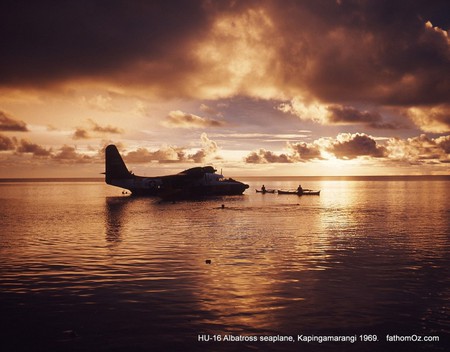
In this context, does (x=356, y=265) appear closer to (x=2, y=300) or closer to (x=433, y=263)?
(x=433, y=263)

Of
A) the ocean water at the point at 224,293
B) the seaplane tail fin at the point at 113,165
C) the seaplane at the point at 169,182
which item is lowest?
the ocean water at the point at 224,293

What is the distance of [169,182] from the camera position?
92125mm

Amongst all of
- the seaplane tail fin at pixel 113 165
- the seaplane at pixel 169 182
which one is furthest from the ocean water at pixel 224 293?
the seaplane tail fin at pixel 113 165

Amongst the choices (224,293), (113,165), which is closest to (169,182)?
(113,165)

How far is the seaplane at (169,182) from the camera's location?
9206cm

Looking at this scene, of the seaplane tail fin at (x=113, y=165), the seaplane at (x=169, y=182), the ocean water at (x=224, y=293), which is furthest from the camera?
the seaplane tail fin at (x=113, y=165)

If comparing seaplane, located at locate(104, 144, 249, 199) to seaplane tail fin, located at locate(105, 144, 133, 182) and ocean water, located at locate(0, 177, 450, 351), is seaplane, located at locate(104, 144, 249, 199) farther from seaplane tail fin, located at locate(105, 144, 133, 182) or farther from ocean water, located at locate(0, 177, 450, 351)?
ocean water, located at locate(0, 177, 450, 351)

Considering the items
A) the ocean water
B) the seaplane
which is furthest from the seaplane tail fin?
the ocean water

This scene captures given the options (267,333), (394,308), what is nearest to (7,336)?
(267,333)

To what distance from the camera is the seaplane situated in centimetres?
9206

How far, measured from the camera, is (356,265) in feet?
68.9

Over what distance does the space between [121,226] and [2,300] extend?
24.4m

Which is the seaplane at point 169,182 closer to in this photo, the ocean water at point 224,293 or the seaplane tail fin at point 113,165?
the seaplane tail fin at point 113,165

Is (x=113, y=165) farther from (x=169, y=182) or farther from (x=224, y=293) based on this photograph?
(x=224, y=293)
